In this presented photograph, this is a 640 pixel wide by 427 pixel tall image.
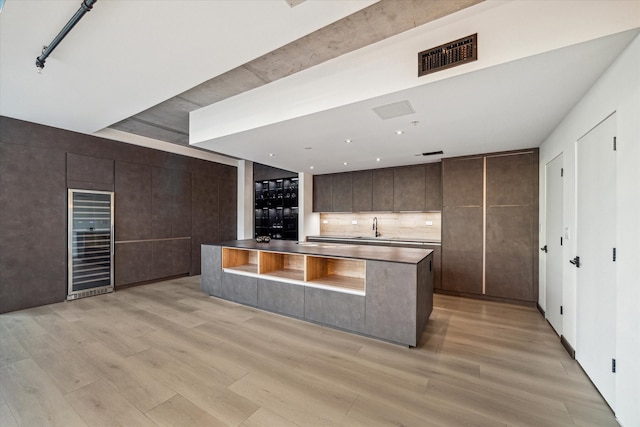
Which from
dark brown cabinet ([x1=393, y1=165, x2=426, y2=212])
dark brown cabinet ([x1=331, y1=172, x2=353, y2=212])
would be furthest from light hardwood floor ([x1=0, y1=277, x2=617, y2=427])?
dark brown cabinet ([x1=331, y1=172, x2=353, y2=212])

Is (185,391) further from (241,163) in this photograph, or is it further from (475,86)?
(241,163)

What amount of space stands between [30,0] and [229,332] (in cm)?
330

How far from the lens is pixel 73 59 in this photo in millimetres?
2410

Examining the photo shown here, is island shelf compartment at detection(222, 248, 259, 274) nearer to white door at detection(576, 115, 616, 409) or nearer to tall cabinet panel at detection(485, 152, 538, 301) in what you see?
white door at detection(576, 115, 616, 409)

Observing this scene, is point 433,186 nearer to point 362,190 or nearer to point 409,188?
point 409,188

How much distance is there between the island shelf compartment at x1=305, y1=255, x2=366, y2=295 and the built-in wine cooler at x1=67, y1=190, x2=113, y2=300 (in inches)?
156

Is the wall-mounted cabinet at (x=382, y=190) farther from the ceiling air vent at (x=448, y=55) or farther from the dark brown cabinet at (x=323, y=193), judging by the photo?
the ceiling air vent at (x=448, y=55)

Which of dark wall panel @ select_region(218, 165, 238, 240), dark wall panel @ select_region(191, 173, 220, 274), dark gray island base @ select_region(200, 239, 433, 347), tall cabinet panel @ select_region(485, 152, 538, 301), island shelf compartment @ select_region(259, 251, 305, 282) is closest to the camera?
dark gray island base @ select_region(200, 239, 433, 347)

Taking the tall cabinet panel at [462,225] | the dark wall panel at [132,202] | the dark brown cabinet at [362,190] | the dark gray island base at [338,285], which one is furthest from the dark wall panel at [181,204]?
the tall cabinet panel at [462,225]

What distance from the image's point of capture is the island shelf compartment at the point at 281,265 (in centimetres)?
387

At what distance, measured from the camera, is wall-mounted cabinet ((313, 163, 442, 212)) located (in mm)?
5361

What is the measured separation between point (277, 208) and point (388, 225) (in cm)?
310

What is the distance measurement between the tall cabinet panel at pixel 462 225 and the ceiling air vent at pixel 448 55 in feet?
10.2

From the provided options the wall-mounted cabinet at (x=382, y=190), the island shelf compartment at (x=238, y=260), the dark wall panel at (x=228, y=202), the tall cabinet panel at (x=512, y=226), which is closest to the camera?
the tall cabinet panel at (x=512, y=226)
